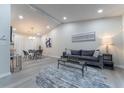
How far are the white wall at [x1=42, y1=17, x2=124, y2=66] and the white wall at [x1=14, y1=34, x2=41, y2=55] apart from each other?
2949 mm

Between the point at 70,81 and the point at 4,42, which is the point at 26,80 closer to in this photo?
→ the point at 70,81

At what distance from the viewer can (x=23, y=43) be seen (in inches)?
395

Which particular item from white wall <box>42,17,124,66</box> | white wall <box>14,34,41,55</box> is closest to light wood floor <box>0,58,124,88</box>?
white wall <box>42,17,124,66</box>

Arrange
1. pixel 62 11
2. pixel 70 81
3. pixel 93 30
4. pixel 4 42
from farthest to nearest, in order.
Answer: pixel 93 30
pixel 62 11
pixel 4 42
pixel 70 81

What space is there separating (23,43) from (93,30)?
23.6ft

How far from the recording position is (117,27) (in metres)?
5.25

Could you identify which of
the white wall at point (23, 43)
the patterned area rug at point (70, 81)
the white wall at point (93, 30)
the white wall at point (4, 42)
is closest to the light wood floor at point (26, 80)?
the patterned area rug at point (70, 81)

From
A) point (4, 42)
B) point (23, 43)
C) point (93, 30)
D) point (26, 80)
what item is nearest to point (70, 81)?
point (26, 80)

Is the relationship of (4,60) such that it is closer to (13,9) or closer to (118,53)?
(13,9)

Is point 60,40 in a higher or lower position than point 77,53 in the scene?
higher

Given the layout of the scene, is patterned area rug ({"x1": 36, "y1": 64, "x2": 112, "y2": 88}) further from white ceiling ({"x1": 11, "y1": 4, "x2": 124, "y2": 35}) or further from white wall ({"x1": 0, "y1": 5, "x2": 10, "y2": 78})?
white ceiling ({"x1": 11, "y1": 4, "x2": 124, "y2": 35})

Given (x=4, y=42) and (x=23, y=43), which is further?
(x=23, y=43)
